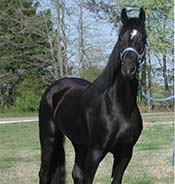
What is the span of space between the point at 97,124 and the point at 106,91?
0.31 meters

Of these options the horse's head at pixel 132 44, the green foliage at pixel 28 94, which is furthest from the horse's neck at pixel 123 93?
the green foliage at pixel 28 94

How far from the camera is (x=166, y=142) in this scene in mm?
11352

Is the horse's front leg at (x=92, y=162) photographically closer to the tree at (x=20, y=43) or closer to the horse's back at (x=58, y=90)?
the horse's back at (x=58, y=90)

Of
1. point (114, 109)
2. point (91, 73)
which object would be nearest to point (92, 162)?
point (114, 109)

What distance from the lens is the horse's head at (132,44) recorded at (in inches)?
149

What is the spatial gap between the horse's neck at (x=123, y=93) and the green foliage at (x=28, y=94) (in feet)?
87.8

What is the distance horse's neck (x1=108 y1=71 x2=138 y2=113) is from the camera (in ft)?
13.6

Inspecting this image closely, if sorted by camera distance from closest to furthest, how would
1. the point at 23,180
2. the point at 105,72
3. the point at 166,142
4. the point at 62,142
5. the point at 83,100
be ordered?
the point at 105,72 → the point at 83,100 → the point at 62,142 → the point at 23,180 → the point at 166,142

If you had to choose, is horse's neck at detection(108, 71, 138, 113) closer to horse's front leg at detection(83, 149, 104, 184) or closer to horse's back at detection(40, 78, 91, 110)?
horse's front leg at detection(83, 149, 104, 184)

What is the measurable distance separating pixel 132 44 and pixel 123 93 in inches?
19.7

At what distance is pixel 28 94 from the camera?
3188cm

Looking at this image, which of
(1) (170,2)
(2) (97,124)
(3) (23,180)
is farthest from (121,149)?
(1) (170,2)


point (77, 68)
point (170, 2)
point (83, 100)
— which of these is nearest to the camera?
point (83, 100)

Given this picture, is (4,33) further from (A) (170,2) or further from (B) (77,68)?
(A) (170,2)
